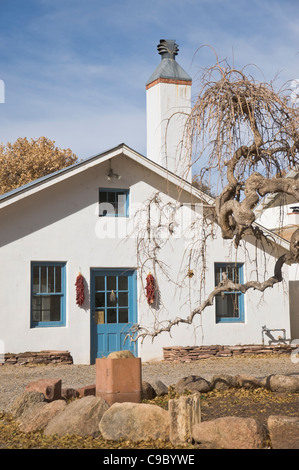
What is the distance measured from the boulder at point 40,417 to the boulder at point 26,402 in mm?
196

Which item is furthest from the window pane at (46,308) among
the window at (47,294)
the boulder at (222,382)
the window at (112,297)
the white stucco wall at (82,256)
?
the boulder at (222,382)

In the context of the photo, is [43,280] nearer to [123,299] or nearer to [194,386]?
[123,299]

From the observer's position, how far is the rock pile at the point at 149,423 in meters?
6.00

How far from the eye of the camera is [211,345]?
53.5ft

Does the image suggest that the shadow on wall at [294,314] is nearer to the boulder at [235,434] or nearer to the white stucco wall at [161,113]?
the white stucco wall at [161,113]

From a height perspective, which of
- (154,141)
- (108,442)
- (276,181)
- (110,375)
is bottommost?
(108,442)

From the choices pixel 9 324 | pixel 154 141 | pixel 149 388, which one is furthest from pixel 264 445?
pixel 154 141

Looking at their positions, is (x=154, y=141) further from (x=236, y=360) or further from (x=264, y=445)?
(x=264, y=445)

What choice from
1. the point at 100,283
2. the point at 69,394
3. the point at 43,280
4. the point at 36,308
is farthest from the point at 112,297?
the point at 69,394

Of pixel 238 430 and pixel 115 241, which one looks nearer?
pixel 238 430

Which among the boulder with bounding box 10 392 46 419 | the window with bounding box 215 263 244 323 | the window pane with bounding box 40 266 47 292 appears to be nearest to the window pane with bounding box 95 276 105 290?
the window pane with bounding box 40 266 47 292

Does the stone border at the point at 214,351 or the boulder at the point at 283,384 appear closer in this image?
the boulder at the point at 283,384

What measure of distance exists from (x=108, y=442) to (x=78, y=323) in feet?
28.1

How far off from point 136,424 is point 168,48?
54.6 feet
